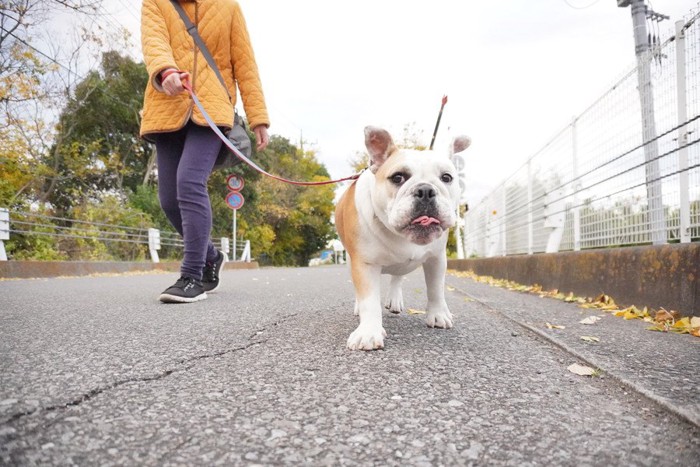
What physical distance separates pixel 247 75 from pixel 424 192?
2190 millimetres

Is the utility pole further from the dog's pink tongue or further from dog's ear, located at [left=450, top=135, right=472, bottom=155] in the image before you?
the dog's pink tongue

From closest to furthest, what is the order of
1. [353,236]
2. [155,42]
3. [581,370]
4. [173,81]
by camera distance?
[581,370] < [353,236] < [173,81] < [155,42]

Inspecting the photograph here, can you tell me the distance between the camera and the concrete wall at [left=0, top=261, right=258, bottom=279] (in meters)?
6.82

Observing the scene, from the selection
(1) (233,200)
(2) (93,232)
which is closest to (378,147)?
(2) (93,232)

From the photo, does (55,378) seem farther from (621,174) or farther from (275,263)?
(275,263)

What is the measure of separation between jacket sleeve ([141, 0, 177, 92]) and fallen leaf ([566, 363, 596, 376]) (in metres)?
2.70

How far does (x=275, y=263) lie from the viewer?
32.1 meters

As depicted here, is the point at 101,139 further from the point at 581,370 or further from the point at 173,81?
the point at 581,370

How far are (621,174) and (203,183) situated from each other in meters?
3.35

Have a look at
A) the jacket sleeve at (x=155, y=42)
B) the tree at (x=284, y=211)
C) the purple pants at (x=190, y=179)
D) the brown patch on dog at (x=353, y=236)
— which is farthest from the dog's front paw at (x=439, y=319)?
the tree at (x=284, y=211)

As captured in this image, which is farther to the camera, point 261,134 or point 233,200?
point 233,200

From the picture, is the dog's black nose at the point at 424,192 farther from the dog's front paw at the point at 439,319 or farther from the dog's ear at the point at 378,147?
the dog's front paw at the point at 439,319

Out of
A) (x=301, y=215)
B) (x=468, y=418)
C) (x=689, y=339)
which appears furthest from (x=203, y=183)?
(x=301, y=215)

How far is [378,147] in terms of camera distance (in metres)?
2.19
